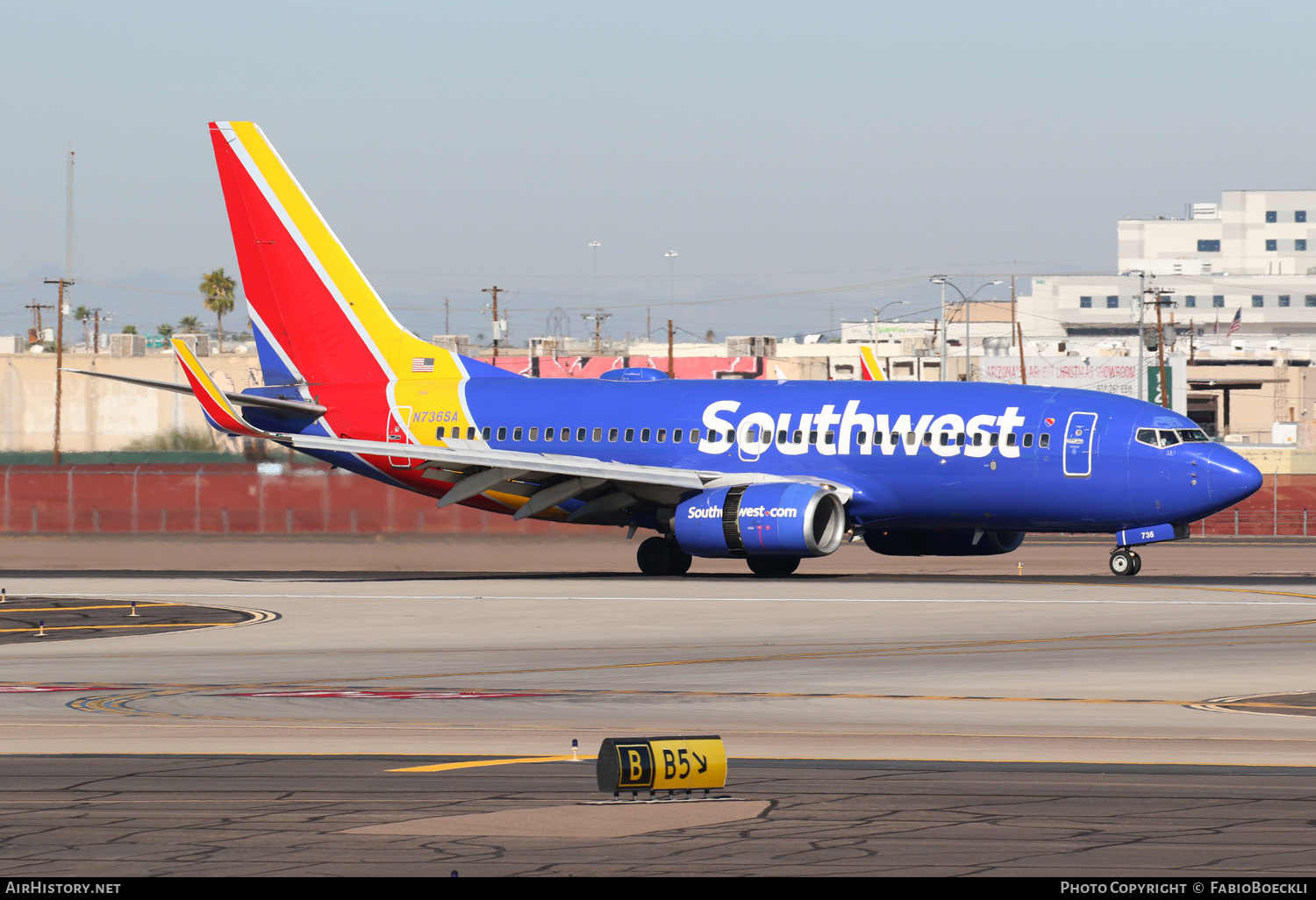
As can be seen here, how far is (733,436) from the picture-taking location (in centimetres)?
4038

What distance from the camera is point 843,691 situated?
65.7 ft

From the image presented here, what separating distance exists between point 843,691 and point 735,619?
980 cm

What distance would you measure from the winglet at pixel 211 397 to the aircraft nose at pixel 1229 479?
867 inches

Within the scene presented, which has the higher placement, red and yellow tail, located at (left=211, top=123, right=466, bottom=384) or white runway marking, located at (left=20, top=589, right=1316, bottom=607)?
red and yellow tail, located at (left=211, top=123, right=466, bottom=384)

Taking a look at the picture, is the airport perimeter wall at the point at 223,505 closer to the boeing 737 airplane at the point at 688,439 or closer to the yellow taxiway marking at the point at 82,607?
the boeing 737 airplane at the point at 688,439

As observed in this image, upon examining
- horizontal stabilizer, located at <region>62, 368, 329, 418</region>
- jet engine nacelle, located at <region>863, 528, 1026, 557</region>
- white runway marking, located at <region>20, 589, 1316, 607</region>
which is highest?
horizontal stabilizer, located at <region>62, 368, 329, 418</region>

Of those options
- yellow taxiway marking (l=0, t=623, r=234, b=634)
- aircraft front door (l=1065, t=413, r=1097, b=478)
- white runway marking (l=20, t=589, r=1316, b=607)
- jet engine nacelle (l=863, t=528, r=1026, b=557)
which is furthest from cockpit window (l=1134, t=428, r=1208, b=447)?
yellow taxiway marking (l=0, t=623, r=234, b=634)

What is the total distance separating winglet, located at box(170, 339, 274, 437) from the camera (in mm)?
39531

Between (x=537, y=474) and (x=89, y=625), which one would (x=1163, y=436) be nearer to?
(x=537, y=474)

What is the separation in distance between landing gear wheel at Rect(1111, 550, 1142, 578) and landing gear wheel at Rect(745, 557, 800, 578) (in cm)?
730

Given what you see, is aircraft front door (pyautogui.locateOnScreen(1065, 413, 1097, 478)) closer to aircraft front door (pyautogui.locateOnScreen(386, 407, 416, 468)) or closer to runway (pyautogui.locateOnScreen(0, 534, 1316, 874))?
runway (pyautogui.locateOnScreen(0, 534, 1316, 874))

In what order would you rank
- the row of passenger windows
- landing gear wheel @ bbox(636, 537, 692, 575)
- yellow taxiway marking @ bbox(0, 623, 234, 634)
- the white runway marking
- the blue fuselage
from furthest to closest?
landing gear wheel @ bbox(636, 537, 692, 575), the row of passenger windows, the blue fuselage, the white runway marking, yellow taxiway marking @ bbox(0, 623, 234, 634)

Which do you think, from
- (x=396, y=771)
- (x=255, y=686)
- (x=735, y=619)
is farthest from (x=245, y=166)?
(x=396, y=771)

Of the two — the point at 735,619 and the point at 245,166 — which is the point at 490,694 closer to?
the point at 735,619
